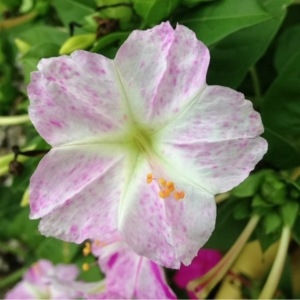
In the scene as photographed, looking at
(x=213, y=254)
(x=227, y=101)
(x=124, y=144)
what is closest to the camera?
(x=227, y=101)

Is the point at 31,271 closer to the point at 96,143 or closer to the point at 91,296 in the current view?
the point at 91,296

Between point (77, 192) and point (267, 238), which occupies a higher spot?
point (77, 192)

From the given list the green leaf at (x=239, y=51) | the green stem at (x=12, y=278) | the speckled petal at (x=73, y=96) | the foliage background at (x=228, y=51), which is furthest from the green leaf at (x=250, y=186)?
the green stem at (x=12, y=278)

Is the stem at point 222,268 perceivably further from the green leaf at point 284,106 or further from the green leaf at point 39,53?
the green leaf at point 39,53

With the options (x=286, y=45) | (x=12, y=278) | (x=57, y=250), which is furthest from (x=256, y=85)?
(x=12, y=278)

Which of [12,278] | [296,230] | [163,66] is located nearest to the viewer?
[163,66]

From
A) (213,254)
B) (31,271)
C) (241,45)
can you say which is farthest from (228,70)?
(31,271)

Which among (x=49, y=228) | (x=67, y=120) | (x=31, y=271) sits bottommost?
(x=31, y=271)

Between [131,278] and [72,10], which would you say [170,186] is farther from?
[72,10]
